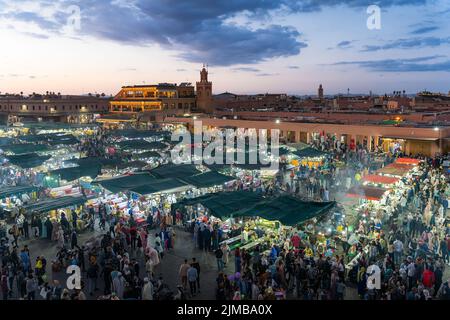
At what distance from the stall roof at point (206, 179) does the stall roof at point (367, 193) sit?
17.1 feet

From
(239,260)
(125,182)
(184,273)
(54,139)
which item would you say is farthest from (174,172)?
(54,139)

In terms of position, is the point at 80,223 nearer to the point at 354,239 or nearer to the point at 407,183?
the point at 354,239

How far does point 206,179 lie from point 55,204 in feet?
19.6

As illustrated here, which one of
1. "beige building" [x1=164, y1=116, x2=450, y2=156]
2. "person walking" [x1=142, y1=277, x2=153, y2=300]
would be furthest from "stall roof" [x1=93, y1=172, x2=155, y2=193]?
"beige building" [x1=164, y1=116, x2=450, y2=156]

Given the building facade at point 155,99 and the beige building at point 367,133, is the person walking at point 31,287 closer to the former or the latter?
the beige building at point 367,133

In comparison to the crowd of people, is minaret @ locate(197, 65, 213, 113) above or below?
above

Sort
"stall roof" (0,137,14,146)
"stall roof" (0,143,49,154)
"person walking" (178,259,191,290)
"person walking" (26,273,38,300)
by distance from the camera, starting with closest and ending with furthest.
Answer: "person walking" (26,273,38,300) → "person walking" (178,259,191,290) → "stall roof" (0,143,49,154) → "stall roof" (0,137,14,146)

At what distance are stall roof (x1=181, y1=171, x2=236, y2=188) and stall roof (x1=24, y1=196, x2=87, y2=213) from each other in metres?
4.30

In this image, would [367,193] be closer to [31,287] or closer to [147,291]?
[147,291]

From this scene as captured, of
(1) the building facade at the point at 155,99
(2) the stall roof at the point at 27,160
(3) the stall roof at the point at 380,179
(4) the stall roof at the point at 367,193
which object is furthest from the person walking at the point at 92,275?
(1) the building facade at the point at 155,99

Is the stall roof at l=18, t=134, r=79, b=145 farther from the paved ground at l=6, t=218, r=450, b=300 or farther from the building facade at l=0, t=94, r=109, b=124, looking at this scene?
the building facade at l=0, t=94, r=109, b=124

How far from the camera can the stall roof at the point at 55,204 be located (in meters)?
13.1

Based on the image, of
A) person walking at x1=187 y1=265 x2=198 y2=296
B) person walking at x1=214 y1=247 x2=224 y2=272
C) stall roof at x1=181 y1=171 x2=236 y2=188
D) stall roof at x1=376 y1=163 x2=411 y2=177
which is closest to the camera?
person walking at x1=187 y1=265 x2=198 y2=296

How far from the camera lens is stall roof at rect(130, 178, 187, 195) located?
14688mm
